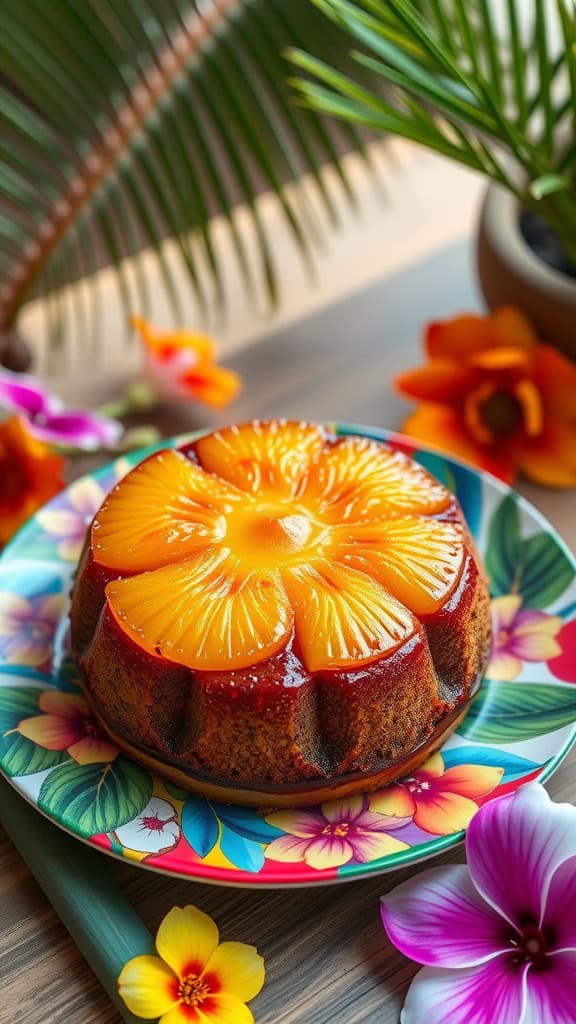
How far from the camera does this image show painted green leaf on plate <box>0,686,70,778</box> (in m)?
0.85

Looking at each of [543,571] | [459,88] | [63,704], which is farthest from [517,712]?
[459,88]

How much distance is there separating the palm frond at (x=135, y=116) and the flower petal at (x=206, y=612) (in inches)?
23.2

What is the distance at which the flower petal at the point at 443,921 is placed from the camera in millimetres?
775

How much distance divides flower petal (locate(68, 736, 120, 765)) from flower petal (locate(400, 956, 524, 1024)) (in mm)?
286

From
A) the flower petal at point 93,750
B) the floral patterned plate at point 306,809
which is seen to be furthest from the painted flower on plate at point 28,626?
the flower petal at point 93,750

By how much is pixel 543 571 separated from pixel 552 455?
0.23m

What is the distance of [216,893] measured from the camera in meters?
0.86

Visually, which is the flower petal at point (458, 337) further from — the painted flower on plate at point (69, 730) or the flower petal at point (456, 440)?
the painted flower on plate at point (69, 730)

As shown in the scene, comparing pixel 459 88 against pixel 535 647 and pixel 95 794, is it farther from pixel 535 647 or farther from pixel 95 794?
pixel 95 794

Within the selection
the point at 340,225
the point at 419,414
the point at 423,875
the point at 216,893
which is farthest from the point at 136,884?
the point at 340,225

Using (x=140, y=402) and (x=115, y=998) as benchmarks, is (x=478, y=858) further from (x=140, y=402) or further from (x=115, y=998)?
(x=140, y=402)

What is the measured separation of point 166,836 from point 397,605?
240 millimetres

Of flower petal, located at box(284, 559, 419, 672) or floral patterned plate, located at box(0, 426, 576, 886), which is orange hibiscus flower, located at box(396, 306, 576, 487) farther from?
flower petal, located at box(284, 559, 419, 672)

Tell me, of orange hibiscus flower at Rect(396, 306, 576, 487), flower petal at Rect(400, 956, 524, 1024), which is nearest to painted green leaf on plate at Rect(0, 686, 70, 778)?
flower petal at Rect(400, 956, 524, 1024)
